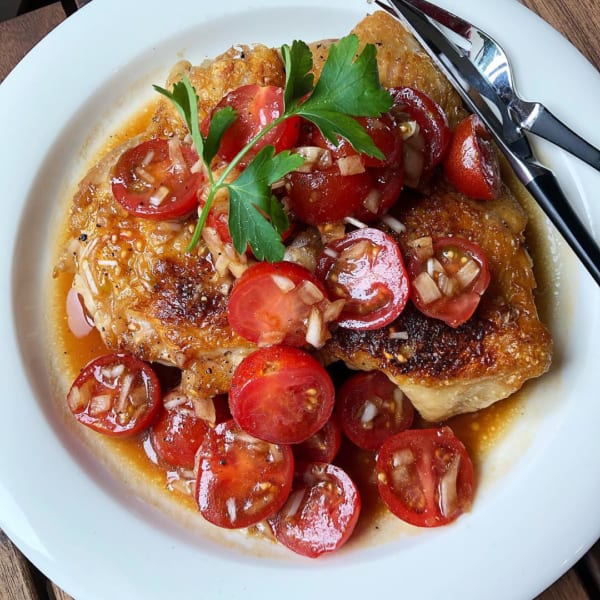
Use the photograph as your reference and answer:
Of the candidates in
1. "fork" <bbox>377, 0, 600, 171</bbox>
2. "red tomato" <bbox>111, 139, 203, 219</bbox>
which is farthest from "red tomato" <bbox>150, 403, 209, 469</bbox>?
A: "fork" <bbox>377, 0, 600, 171</bbox>

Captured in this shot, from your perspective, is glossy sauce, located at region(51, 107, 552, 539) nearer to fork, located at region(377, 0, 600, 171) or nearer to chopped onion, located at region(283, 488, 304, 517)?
chopped onion, located at region(283, 488, 304, 517)

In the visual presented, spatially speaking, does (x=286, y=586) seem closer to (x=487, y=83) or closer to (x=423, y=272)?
(x=423, y=272)

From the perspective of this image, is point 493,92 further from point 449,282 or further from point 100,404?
point 100,404

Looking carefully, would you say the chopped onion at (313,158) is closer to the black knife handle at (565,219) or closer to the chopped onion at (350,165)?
the chopped onion at (350,165)

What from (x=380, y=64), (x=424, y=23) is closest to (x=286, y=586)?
(x=380, y=64)

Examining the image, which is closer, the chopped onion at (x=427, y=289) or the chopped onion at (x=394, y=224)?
the chopped onion at (x=427, y=289)

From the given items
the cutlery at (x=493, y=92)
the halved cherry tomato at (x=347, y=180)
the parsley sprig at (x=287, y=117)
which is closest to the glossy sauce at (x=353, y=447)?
the cutlery at (x=493, y=92)

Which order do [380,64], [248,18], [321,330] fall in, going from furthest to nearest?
[248,18], [380,64], [321,330]
